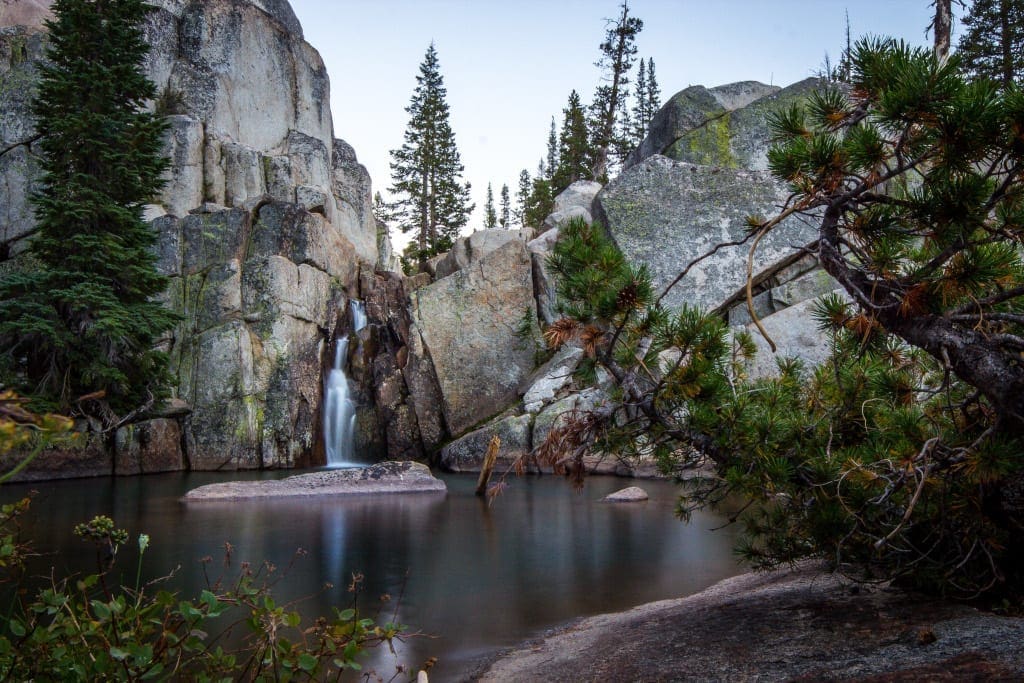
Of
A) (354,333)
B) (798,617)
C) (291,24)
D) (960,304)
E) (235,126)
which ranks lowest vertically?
(798,617)

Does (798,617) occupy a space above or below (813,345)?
below

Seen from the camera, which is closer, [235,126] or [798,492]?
[798,492]

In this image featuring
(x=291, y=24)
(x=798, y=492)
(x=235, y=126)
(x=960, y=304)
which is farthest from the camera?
(x=291, y=24)

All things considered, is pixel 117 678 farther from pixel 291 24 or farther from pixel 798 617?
pixel 291 24

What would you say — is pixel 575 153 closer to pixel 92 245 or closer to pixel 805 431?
pixel 92 245

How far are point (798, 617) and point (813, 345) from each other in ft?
55.2

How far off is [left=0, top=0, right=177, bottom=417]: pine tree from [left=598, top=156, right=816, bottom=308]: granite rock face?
14.3 m

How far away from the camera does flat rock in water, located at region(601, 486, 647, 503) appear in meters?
14.9

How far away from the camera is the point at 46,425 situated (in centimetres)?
156

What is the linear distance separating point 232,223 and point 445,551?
59.5 feet

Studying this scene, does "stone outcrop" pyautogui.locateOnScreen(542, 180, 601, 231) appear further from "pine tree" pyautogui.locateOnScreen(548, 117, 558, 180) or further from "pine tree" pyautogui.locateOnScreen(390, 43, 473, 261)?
"pine tree" pyautogui.locateOnScreen(548, 117, 558, 180)

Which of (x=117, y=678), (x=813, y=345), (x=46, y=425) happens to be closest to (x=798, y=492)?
(x=117, y=678)

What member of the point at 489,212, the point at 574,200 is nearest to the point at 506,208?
the point at 489,212

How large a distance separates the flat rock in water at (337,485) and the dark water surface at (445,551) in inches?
26.5
